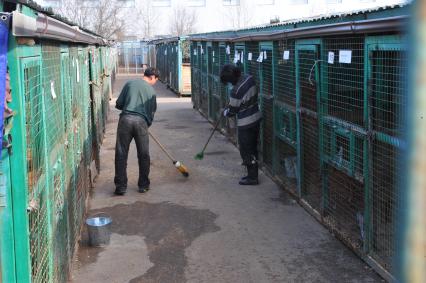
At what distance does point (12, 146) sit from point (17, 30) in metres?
0.56

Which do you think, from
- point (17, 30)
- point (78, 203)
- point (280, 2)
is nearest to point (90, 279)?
point (78, 203)

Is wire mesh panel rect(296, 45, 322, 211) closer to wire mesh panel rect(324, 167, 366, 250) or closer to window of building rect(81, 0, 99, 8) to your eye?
wire mesh panel rect(324, 167, 366, 250)

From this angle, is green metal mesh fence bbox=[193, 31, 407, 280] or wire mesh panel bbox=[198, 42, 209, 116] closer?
green metal mesh fence bbox=[193, 31, 407, 280]

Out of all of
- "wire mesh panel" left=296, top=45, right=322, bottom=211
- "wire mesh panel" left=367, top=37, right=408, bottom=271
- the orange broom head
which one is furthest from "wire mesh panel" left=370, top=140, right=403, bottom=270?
the orange broom head

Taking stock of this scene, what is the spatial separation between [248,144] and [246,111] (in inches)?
19.5

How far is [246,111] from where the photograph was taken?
8.22 m

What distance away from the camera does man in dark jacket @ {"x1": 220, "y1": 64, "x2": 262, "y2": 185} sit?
812 cm

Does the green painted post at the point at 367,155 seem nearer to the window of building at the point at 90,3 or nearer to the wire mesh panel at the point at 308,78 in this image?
the wire mesh panel at the point at 308,78

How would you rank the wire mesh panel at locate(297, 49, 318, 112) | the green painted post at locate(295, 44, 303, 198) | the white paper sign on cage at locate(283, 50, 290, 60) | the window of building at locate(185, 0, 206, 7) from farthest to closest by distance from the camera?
the window of building at locate(185, 0, 206, 7) → the white paper sign on cage at locate(283, 50, 290, 60) → the green painted post at locate(295, 44, 303, 198) → the wire mesh panel at locate(297, 49, 318, 112)

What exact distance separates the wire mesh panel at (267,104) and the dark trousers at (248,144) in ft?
1.02

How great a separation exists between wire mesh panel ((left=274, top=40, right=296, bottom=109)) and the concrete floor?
1356mm

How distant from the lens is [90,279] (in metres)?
5.04

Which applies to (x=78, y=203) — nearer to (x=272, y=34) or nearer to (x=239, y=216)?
(x=239, y=216)

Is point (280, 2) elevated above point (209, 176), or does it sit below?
above
